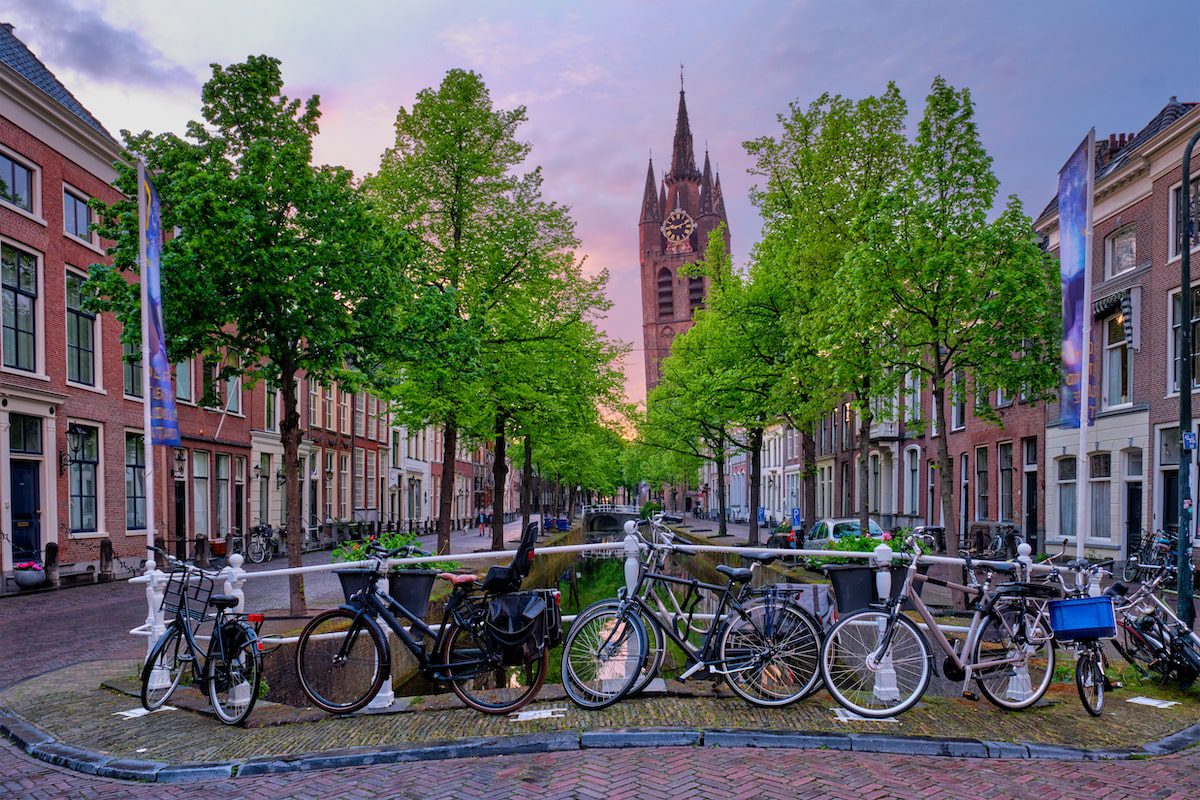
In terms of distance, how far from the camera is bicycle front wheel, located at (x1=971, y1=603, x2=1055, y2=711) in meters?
6.06

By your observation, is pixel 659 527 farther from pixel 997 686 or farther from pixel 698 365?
pixel 698 365

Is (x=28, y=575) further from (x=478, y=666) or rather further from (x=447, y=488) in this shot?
(x=478, y=666)

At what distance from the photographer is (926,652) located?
18.6 ft

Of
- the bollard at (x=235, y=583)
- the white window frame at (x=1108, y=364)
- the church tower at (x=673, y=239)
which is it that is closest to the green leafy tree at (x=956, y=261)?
the white window frame at (x=1108, y=364)

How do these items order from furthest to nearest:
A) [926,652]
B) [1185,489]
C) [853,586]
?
[1185,489], [853,586], [926,652]

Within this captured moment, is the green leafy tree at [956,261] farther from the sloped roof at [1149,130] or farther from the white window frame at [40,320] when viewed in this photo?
the white window frame at [40,320]

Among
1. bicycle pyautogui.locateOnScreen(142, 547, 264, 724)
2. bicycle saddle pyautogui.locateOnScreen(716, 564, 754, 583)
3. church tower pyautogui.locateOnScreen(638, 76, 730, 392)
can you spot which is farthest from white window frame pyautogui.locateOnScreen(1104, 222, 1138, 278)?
church tower pyautogui.locateOnScreen(638, 76, 730, 392)

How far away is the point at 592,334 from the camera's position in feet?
85.4

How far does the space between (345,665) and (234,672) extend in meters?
0.75

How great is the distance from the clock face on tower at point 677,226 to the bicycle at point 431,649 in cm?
11097

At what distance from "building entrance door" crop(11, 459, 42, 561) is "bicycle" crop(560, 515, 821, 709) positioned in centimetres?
1701

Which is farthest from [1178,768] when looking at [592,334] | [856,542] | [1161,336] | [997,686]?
[592,334]

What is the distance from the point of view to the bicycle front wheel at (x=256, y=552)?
26266 mm

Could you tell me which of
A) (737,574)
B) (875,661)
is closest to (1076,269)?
(875,661)
